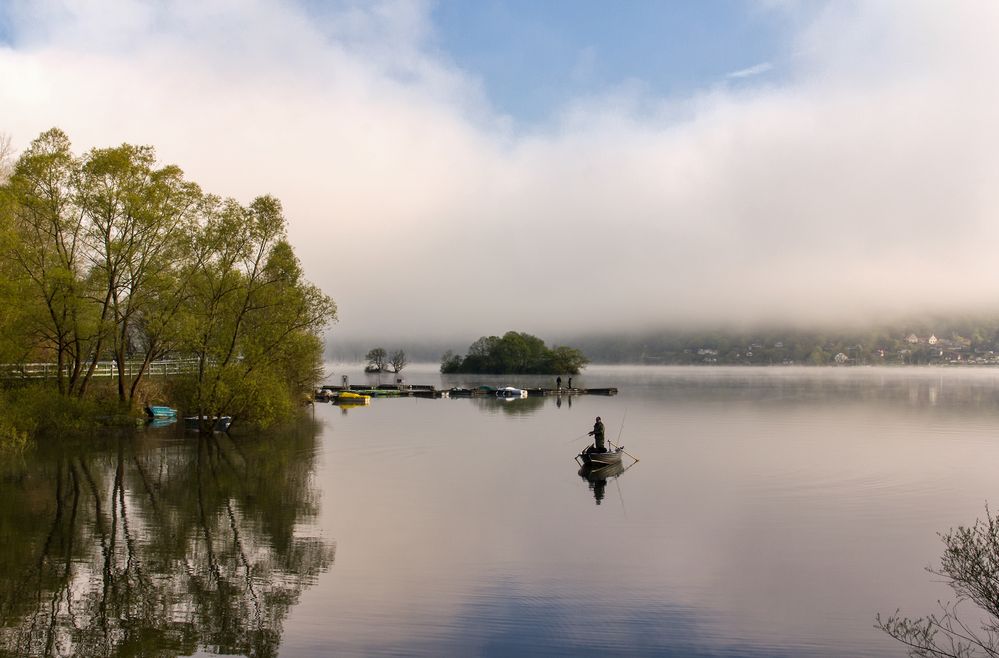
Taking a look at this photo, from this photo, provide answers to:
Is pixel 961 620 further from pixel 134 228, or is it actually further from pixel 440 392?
pixel 440 392

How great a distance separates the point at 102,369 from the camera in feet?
187

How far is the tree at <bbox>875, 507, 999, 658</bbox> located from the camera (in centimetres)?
1281

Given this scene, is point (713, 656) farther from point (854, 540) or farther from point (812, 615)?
point (854, 540)

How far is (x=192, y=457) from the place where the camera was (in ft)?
127

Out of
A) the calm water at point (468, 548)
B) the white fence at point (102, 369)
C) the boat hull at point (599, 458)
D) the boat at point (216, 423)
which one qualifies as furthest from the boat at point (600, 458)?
the white fence at point (102, 369)

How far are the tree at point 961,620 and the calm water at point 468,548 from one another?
565 mm

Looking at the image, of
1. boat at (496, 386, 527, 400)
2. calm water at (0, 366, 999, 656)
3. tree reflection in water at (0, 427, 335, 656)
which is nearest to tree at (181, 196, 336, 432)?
calm water at (0, 366, 999, 656)

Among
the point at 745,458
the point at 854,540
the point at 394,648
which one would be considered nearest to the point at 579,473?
the point at 745,458

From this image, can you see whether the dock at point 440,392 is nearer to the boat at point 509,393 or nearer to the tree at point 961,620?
the boat at point 509,393

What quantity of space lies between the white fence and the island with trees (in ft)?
0.68

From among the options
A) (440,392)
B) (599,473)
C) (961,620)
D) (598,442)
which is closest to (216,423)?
(598,442)

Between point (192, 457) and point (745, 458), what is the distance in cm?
2741

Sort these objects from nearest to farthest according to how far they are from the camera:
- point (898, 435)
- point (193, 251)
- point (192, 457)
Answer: point (192, 457) < point (193, 251) < point (898, 435)

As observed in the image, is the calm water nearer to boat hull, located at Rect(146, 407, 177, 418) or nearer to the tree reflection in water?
the tree reflection in water
